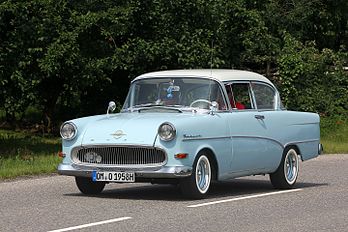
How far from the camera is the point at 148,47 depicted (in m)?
27.3

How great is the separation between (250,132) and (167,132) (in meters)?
1.86

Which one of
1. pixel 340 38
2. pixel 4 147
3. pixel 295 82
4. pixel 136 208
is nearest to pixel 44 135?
pixel 4 147

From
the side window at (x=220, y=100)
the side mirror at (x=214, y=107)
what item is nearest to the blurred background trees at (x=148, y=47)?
the side window at (x=220, y=100)

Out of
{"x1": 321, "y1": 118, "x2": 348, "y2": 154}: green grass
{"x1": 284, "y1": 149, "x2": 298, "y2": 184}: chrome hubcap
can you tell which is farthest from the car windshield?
{"x1": 321, "y1": 118, "x2": 348, "y2": 154}: green grass

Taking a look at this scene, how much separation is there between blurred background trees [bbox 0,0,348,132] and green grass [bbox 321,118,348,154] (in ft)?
2.35

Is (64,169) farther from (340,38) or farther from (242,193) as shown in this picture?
(340,38)

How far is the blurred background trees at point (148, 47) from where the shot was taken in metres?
24.4

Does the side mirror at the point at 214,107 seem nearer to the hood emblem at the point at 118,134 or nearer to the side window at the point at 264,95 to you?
the side window at the point at 264,95

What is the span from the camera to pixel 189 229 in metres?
10.3

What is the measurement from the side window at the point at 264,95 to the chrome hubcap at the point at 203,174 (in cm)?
194

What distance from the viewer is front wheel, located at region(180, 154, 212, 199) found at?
13.0 metres

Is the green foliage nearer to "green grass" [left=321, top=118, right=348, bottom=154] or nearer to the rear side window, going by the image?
"green grass" [left=321, top=118, right=348, bottom=154]

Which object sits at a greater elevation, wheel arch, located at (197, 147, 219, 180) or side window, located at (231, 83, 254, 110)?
side window, located at (231, 83, 254, 110)

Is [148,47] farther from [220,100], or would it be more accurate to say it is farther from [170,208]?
[170,208]
